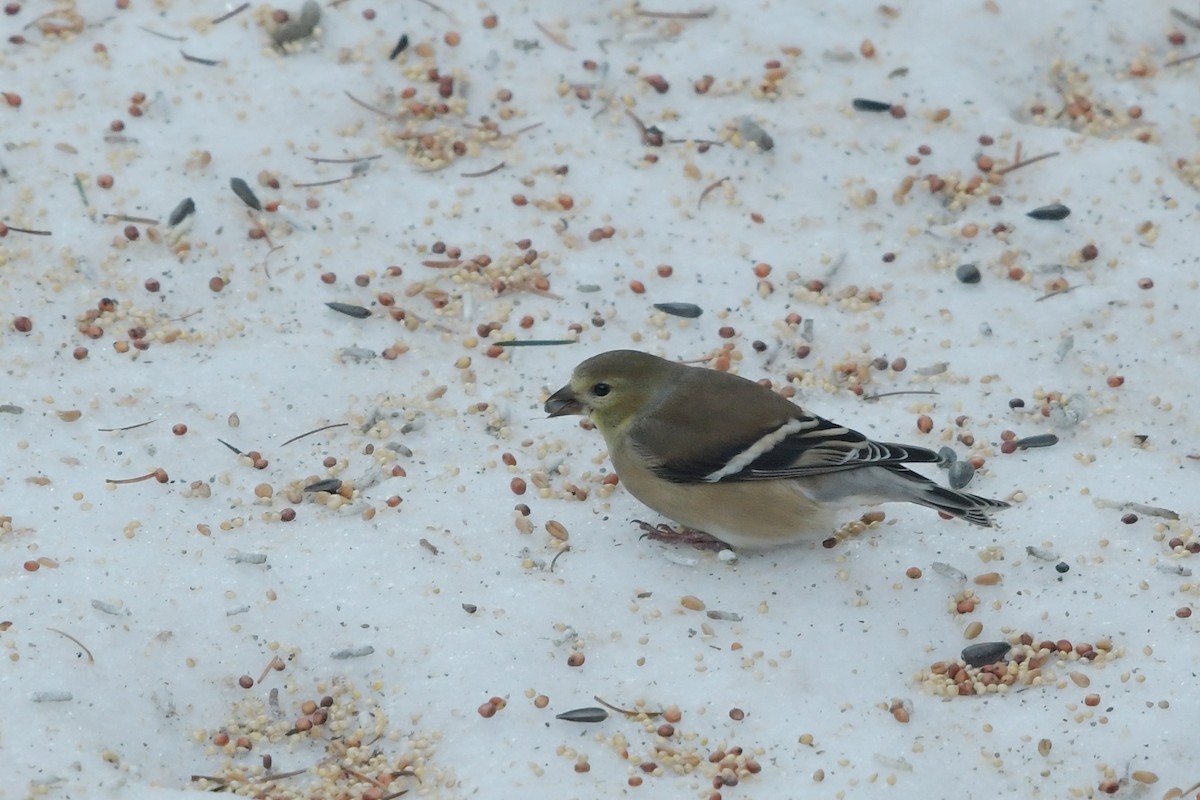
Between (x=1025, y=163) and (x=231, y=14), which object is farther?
(x=231, y=14)

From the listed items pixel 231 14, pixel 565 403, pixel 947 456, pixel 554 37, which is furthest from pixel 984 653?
pixel 231 14

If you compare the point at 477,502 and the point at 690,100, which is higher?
the point at 690,100

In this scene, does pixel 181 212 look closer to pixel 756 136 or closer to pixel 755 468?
pixel 756 136

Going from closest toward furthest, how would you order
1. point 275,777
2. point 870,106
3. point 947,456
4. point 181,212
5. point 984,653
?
point 275,777 < point 984,653 < point 947,456 < point 181,212 < point 870,106

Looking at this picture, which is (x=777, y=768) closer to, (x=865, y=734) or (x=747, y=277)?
(x=865, y=734)

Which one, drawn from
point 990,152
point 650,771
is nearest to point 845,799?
point 650,771

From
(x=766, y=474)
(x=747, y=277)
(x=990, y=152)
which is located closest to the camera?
(x=766, y=474)

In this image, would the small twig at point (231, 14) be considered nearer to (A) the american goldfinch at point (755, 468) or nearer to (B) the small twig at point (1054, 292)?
(A) the american goldfinch at point (755, 468)

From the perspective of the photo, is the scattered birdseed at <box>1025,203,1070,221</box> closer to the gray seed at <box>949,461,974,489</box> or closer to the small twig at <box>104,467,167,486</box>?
the gray seed at <box>949,461,974,489</box>
